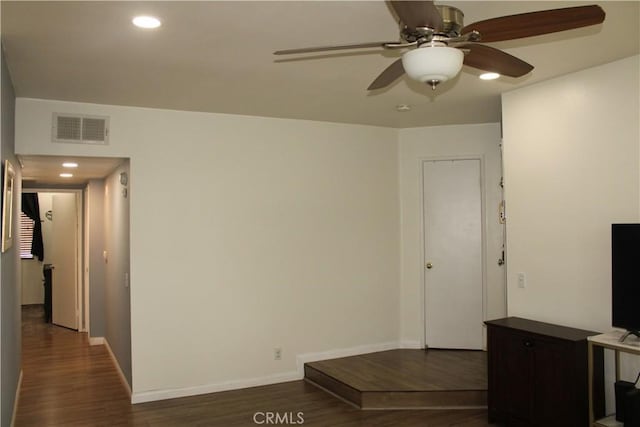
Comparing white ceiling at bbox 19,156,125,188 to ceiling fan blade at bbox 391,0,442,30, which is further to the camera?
white ceiling at bbox 19,156,125,188

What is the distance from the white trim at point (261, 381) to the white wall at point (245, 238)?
0.02 m

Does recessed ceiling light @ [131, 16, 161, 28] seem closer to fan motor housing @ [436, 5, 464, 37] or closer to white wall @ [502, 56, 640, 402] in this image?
fan motor housing @ [436, 5, 464, 37]

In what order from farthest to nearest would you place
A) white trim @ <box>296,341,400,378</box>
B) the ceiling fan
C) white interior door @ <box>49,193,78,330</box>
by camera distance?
white interior door @ <box>49,193,78,330</box>
white trim @ <box>296,341,400,378</box>
the ceiling fan

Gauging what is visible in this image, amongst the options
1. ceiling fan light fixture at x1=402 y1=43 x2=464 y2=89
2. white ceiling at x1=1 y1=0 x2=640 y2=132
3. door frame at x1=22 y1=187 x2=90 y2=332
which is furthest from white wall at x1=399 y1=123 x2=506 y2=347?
door frame at x1=22 y1=187 x2=90 y2=332

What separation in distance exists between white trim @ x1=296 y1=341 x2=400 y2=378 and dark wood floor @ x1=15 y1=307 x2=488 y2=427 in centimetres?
23

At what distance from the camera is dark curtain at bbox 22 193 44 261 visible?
1017 centimetres

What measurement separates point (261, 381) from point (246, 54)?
10.6ft

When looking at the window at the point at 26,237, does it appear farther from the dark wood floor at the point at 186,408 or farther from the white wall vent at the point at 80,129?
the white wall vent at the point at 80,129

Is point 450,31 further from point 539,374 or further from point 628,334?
point 539,374

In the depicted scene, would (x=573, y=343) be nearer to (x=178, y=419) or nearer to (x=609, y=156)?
(x=609, y=156)

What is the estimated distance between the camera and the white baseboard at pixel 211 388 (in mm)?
4668

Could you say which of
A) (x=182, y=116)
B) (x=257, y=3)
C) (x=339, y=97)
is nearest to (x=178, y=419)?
(x=182, y=116)

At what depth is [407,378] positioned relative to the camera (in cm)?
479

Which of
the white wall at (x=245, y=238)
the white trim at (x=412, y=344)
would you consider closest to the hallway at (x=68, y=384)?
the white wall at (x=245, y=238)
